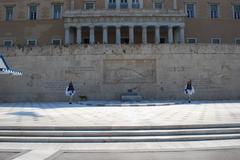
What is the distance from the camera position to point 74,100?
973 inches

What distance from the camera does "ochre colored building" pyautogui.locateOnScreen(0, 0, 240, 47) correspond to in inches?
1550

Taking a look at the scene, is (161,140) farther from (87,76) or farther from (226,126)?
(87,76)

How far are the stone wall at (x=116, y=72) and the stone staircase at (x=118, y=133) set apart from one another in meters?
14.0

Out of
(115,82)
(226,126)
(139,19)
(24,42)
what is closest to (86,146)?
(226,126)

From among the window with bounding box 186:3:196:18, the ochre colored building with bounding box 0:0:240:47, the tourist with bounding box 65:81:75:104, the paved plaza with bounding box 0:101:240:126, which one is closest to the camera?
the paved plaza with bounding box 0:101:240:126

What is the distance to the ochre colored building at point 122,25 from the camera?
39375 millimetres

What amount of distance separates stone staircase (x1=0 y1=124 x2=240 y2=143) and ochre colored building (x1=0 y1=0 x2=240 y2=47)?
2942 cm

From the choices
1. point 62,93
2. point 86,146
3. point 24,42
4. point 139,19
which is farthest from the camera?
point 24,42

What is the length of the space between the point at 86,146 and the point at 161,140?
7.76ft

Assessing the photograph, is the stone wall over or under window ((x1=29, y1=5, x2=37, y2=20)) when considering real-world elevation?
under

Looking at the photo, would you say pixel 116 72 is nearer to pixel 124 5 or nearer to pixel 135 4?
pixel 124 5

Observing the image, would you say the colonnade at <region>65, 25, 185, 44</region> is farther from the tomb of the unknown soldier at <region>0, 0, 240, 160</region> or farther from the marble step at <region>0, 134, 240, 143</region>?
the marble step at <region>0, 134, 240, 143</region>

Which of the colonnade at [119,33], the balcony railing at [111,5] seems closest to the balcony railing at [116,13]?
the colonnade at [119,33]

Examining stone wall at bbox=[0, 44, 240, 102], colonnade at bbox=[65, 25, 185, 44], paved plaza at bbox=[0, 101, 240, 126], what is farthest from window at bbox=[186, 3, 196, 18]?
paved plaza at bbox=[0, 101, 240, 126]
